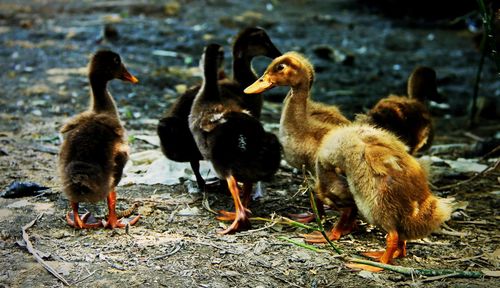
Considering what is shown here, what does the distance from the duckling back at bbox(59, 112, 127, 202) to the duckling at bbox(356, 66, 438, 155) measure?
217 cm

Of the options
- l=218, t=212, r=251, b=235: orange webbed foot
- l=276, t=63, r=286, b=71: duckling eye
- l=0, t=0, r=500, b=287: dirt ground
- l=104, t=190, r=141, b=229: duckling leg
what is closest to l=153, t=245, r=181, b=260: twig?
l=0, t=0, r=500, b=287: dirt ground

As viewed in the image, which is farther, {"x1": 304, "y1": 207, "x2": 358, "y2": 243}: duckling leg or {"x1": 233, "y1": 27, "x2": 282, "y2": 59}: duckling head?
{"x1": 233, "y1": 27, "x2": 282, "y2": 59}: duckling head

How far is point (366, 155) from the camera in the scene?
13.4ft

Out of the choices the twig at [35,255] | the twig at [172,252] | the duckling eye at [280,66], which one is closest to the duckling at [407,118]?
the duckling eye at [280,66]

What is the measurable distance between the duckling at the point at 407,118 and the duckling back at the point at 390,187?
131cm

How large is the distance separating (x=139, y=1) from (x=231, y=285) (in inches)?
514

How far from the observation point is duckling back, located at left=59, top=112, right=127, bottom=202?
4.34 metres

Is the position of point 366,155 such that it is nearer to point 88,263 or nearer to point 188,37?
point 88,263

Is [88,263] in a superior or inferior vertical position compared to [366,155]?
inferior

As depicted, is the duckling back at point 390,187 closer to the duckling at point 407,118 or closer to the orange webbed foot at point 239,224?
the orange webbed foot at point 239,224

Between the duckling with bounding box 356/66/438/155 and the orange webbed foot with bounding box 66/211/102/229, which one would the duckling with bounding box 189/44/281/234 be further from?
the duckling with bounding box 356/66/438/155

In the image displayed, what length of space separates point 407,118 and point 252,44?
1.79m

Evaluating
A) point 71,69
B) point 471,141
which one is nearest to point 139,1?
point 71,69

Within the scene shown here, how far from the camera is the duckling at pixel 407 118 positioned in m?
5.56
